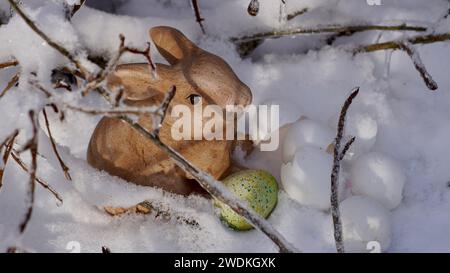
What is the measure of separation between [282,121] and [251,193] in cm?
25

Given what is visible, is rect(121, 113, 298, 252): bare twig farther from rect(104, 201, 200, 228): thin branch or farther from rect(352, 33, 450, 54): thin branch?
rect(352, 33, 450, 54): thin branch

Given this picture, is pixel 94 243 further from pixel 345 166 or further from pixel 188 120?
pixel 345 166

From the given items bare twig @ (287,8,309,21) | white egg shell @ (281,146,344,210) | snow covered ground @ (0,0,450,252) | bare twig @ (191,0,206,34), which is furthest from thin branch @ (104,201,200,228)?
bare twig @ (287,8,309,21)

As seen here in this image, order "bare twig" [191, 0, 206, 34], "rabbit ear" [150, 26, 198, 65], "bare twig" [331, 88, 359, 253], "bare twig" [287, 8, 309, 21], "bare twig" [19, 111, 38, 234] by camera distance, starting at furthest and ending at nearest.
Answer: "bare twig" [287, 8, 309, 21] < "bare twig" [191, 0, 206, 34] < "rabbit ear" [150, 26, 198, 65] < "bare twig" [331, 88, 359, 253] < "bare twig" [19, 111, 38, 234]

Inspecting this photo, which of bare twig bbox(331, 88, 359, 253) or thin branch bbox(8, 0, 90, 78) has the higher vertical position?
thin branch bbox(8, 0, 90, 78)

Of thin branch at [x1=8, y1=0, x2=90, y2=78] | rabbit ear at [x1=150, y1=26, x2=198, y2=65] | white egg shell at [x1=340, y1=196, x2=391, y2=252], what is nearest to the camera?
thin branch at [x1=8, y1=0, x2=90, y2=78]

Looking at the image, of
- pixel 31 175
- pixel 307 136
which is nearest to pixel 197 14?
pixel 307 136

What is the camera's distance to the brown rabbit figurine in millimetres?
1400

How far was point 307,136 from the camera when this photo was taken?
1.65 meters

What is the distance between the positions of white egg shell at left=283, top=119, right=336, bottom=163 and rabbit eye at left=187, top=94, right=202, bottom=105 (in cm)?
39

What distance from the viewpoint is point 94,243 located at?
163cm

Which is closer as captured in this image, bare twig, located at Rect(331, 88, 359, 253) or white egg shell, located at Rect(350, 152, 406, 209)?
bare twig, located at Rect(331, 88, 359, 253)

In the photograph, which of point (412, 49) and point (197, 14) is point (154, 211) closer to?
point (197, 14)
